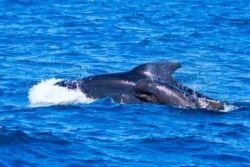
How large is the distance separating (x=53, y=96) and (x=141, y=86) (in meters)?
2.58

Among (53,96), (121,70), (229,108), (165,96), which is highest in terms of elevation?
(121,70)

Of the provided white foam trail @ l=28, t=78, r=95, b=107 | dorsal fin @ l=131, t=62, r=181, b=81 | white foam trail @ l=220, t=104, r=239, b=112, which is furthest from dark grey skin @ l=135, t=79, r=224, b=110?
white foam trail @ l=28, t=78, r=95, b=107

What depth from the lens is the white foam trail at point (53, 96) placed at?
21681 millimetres

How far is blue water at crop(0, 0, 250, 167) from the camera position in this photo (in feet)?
55.6

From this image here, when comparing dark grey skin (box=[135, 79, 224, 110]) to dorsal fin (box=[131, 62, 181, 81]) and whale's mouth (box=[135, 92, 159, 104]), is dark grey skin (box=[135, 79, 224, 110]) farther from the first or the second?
dorsal fin (box=[131, 62, 181, 81])

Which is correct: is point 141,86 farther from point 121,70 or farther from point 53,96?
point 121,70

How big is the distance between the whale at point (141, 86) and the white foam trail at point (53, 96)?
0.22 metres

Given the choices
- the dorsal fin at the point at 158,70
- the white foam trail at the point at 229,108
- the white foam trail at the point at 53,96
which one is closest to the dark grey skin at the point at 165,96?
the white foam trail at the point at 229,108

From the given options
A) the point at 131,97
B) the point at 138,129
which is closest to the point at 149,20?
the point at 131,97

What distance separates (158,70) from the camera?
21.9m

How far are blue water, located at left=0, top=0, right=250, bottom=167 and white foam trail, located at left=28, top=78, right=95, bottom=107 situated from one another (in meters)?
0.19

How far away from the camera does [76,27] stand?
1464 inches

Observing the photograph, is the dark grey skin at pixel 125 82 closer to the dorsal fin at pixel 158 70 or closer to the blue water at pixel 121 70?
the dorsal fin at pixel 158 70

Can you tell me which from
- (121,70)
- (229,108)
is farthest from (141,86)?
(121,70)
